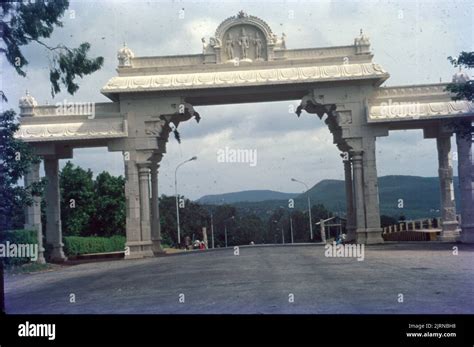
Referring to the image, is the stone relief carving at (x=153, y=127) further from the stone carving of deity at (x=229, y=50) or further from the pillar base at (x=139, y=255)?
the pillar base at (x=139, y=255)

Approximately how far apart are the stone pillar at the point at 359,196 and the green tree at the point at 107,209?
28.8 meters

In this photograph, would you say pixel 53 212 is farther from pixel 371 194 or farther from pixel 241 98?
pixel 371 194

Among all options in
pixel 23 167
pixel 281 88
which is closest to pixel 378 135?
pixel 281 88

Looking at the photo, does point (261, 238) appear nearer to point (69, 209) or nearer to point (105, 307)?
point (69, 209)

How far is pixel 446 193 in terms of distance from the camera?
3228 centimetres

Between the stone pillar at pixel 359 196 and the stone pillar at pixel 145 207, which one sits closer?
the stone pillar at pixel 359 196

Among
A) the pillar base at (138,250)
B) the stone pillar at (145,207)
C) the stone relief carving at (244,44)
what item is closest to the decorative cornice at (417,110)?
the stone relief carving at (244,44)

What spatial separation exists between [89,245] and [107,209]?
12.1 m

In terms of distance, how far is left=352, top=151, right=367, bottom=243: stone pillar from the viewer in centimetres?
3127

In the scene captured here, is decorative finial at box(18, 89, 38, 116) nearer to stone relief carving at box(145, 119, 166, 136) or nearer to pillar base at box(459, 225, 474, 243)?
stone relief carving at box(145, 119, 166, 136)

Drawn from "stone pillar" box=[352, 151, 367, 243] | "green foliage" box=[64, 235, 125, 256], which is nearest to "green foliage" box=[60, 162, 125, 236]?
"green foliage" box=[64, 235, 125, 256]

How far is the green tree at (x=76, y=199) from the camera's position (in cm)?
5269

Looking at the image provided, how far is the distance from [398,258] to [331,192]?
317 feet
